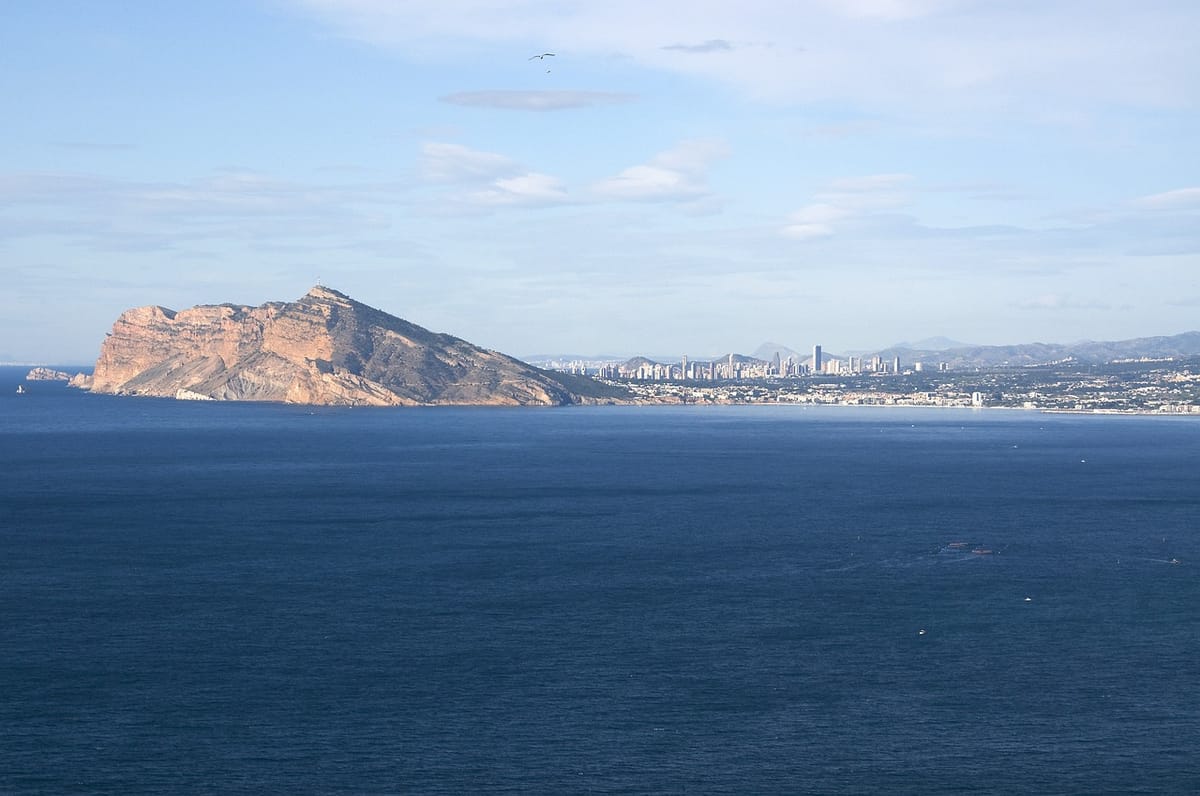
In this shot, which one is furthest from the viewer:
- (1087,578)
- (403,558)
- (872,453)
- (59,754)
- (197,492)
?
(872,453)

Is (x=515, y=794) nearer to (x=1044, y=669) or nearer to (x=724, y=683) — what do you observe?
(x=724, y=683)

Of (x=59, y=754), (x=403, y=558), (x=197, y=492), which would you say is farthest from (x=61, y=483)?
(x=59, y=754)

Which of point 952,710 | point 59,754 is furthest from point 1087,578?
point 59,754

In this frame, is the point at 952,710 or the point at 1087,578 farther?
the point at 1087,578

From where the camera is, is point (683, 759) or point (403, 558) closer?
point (683, 759)

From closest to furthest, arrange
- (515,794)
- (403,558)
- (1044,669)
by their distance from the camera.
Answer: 1. (515,794)
2. (1044,669)
3. (403,558)

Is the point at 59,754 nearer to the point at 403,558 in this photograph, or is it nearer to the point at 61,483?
the point at 403,558
